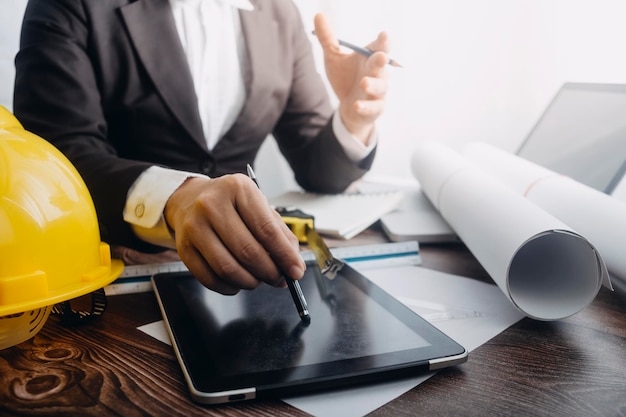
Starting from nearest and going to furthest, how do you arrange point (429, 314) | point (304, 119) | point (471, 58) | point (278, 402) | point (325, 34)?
point (278, 402)
point (429, 314)
point (325, 34)
point (304, 119)
point (471, 58)

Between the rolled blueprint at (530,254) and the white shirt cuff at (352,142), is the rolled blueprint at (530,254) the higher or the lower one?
the higher one

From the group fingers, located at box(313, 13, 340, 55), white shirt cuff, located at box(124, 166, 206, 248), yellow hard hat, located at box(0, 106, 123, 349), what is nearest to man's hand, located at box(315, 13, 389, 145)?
fingers, located at box(313, 13, 340, 55)

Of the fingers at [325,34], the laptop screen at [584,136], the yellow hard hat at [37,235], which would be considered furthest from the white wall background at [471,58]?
the yellow hard hat at [37,235]

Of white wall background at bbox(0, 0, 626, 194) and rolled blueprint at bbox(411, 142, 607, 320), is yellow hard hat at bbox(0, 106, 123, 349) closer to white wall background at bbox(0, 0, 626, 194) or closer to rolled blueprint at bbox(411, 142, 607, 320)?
rolled blueprint at bbox(411, 142, 607, 320)

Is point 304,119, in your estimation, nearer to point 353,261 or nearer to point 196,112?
point 196,112

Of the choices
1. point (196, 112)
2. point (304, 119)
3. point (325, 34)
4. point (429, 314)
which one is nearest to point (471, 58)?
point (304, 119)

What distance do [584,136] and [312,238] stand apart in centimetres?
53

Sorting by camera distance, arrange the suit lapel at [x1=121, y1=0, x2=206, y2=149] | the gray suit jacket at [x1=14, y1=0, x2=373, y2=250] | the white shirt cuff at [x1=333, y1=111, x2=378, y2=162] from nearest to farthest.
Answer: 1. the gray suit jacket at [x1=14, y1=0, x2=373, y2=250]
2. the suit lapel at [x1=121, y1=0, x2=206, y2=149]
3. the white shirt cuff at [x1=333, y1=111, x2=378, y2=162]

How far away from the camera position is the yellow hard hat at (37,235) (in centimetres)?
43

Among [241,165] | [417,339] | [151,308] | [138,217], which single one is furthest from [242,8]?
[417,339]

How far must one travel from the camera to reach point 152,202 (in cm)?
61

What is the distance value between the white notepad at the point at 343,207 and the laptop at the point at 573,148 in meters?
0.02

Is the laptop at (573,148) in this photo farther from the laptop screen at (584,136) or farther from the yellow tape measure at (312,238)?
the yellow tape measure at (312,238)

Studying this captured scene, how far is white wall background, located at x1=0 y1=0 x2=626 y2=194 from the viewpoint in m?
1.23
